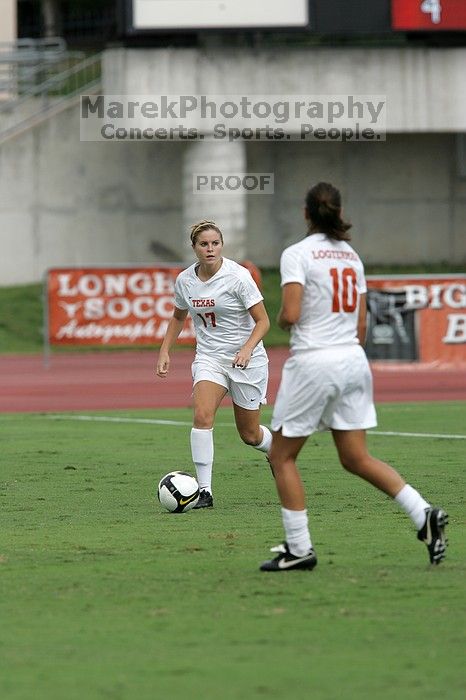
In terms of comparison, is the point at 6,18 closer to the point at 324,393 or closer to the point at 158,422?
the point at 158,422

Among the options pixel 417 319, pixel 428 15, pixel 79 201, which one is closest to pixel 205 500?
pixel 417 319

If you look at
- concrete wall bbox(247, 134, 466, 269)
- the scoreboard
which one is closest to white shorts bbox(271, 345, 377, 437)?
the scoreboard

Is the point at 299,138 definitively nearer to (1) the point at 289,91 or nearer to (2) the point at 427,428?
(1) the point at 289,91

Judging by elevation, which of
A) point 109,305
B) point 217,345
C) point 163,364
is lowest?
point 163,364

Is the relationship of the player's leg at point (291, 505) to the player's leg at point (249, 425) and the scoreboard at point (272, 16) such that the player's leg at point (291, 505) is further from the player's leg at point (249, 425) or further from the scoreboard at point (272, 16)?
the scoreboard at point (272, 16)

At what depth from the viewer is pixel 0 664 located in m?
6.11

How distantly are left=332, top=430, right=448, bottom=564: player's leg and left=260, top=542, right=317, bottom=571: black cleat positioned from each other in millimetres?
521

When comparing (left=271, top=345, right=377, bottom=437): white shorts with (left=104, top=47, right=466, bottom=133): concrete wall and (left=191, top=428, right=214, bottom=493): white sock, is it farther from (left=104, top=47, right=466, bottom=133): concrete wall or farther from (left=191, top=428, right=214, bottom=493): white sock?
(left=104, top=47, right=466, bottom=133): concrete wall

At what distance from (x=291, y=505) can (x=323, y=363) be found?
2.56 ft

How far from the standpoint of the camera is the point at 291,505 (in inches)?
314

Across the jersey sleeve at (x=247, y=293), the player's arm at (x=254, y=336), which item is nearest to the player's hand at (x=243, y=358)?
the player's arm at (x=254, y=336)

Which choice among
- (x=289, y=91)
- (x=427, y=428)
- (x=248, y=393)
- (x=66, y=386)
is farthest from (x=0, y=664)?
(x=289, y=91)

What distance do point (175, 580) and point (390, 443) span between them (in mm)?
7969

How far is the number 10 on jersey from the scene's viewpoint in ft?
25.7
